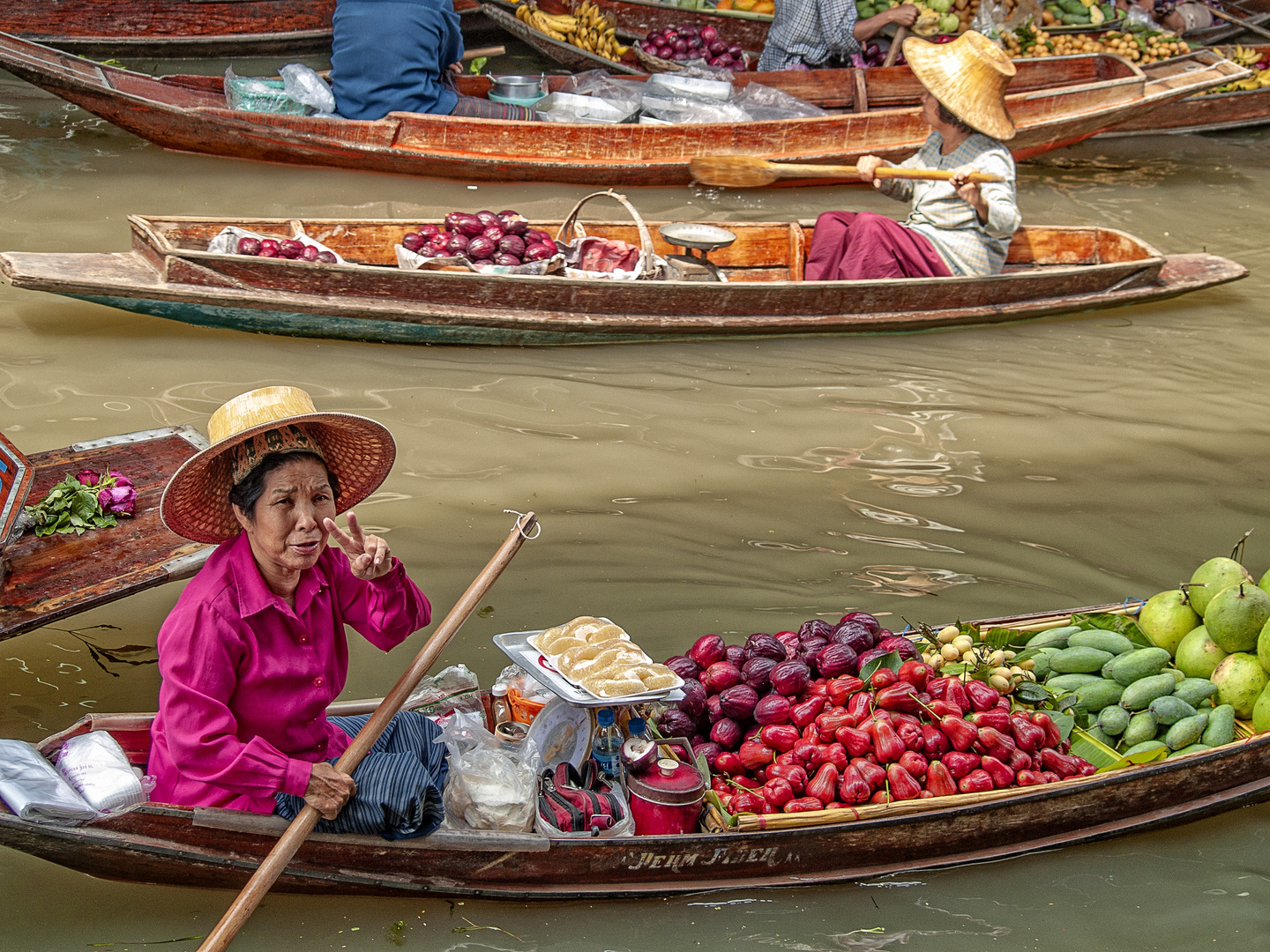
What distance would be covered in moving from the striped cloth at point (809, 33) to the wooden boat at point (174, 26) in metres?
3.70

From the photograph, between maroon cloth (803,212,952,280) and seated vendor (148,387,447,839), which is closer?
seated vendor (148,387,447,839)

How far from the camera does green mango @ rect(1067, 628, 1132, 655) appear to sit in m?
3.28

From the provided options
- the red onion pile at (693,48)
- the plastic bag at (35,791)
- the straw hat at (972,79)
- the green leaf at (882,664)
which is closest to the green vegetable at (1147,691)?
the green leaf at (882,664)

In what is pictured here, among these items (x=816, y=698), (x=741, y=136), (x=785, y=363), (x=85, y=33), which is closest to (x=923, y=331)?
(x=785, y=363)

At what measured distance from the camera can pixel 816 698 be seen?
294 centimetres

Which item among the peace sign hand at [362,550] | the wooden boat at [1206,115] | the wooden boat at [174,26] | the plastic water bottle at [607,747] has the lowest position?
the plastic water bottle at [607,747]

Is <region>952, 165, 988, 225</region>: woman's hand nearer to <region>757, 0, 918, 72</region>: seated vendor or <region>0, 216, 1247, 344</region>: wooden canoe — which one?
<region>0, 216, 1247, 344</region>: wooden canoe

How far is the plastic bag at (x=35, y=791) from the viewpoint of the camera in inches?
86.2

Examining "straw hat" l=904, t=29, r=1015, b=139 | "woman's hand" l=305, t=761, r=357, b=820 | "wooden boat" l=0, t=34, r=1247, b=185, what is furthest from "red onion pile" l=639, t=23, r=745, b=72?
"woman's hand" l=305, t=761, r=357, b=820

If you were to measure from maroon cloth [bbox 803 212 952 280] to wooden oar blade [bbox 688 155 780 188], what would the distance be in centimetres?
40

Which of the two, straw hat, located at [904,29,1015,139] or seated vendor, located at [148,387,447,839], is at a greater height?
straw hat, located at [904,29,1015,139]

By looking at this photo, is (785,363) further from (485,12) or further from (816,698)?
(485,12)

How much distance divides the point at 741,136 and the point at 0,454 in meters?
5.45

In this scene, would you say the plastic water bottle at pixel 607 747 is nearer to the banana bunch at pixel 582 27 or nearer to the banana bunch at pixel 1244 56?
the banana bunch at pixel 582 27
